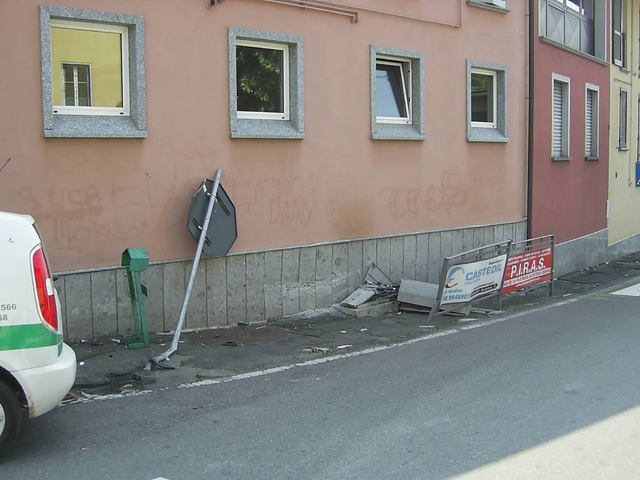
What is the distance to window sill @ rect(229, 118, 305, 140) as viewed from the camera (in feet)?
33.4

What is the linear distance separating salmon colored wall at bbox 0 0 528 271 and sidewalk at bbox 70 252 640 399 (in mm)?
1119

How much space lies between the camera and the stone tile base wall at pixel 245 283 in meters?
8.73

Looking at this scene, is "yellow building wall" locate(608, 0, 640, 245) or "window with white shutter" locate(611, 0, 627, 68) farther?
"yellow building wall" locate(608, 0, 640, 245)

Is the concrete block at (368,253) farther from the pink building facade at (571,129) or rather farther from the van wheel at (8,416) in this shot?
the van wheel at (8,416)

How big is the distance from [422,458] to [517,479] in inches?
26.2

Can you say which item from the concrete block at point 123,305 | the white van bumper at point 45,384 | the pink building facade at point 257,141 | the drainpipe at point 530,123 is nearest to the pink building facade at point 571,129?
the drainpipe at point 530,123

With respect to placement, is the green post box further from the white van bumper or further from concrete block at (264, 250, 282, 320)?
the white van bumper

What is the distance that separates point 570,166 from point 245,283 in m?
10.5

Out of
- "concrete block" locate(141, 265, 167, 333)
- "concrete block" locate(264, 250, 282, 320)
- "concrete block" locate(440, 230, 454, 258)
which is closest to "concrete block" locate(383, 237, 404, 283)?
"concrete block" locate(440, 230, 454, 258)

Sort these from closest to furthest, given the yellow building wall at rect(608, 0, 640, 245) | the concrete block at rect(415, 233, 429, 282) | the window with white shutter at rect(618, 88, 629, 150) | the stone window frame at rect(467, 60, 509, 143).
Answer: the concrete block at rect(415, 233, 429, 282) → the stone window frame at rect(467, 60, 509, 143) → the yellow building wall at rect(608, 0, 640, 245) → the window with white shutter at rect(618, 88, 629, 150)

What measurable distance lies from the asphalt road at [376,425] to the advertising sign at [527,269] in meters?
3.26

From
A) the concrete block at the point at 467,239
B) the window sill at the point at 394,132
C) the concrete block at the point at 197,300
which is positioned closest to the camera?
the concrete block at the point at 197,300

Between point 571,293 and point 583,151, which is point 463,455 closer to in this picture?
point 571,293

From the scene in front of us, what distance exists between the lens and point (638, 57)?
2216 centimetres
